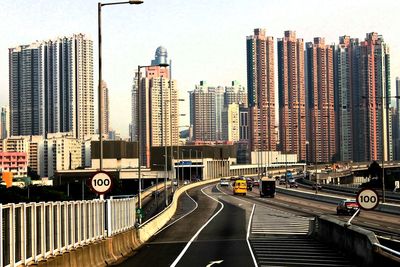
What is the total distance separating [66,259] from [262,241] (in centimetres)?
1656

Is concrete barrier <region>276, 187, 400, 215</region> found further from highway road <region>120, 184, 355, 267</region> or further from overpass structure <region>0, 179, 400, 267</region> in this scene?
A: overpass structure <region>0, 179, 400, 267</region>

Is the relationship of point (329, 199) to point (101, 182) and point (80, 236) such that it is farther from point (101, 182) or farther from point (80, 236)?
point (80, 236)

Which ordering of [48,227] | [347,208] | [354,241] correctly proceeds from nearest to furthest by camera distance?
[48,227] < [354,241] < [347,208]

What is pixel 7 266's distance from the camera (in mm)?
12523

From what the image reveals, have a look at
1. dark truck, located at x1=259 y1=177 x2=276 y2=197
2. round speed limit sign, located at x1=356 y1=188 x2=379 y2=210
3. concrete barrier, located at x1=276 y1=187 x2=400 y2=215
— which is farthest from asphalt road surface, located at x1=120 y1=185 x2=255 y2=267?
dark truck, located at x1=259 y1=177 x2=276 y2=197

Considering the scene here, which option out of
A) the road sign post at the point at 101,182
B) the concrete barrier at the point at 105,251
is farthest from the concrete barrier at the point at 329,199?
the road sign post at the point at 101,182

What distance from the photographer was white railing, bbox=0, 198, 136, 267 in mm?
12797

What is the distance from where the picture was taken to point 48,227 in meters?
15.9

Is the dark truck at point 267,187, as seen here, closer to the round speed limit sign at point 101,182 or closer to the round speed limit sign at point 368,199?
the round speed limit sign at point 101,182

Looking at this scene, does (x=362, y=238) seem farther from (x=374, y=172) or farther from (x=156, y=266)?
(x=374, y=172)

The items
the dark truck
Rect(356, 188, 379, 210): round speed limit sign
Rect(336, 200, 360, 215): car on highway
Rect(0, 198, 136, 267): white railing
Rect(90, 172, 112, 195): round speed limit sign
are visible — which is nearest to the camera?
Rect(0, 198, 136, 267): white railing

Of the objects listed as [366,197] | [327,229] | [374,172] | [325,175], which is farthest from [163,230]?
[374,172]

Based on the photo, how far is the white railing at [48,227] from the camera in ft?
42.0

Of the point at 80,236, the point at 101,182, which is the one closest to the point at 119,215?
the point at 101,182
